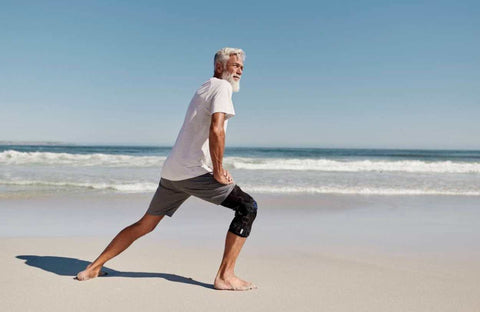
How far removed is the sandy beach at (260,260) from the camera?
121 inches

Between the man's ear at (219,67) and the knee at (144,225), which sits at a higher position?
the man's ear at (219,67)

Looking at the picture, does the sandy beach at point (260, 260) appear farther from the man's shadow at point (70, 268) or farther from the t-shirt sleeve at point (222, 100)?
the t-shirt sleeve at point (222, 100)

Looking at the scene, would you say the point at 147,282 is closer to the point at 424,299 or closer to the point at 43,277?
the point at 43,277

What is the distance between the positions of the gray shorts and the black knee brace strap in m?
0.05

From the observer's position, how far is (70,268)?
3936 millimetres

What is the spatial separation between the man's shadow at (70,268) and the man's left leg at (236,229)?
212 mm

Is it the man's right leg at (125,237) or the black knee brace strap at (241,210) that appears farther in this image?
the man's right leg at (125,237)

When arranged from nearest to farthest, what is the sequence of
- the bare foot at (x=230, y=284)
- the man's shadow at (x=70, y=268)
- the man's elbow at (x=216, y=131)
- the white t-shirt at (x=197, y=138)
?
the man's elbow at (x=216, y=131), the white t-shirt at (x=197, y=138), the bare foot at (x=230, y=284), the man's shadow at (x=70, y=268)

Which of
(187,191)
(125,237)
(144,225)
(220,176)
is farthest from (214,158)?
(125,237)

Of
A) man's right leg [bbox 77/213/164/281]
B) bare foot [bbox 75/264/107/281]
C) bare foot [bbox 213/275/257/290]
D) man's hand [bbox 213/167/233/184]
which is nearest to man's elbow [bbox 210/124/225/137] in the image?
man's hand [bbox 213/167/233/184]

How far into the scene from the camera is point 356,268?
13.1ft

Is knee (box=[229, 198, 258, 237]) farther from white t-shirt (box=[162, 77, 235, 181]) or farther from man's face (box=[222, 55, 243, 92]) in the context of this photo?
man's face (box=[222, 55, 243, 92])

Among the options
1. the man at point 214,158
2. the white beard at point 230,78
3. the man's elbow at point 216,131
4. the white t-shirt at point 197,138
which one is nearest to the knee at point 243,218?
the man at point 214,158

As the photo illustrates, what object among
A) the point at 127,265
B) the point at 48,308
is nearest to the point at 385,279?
the point at 127,265
